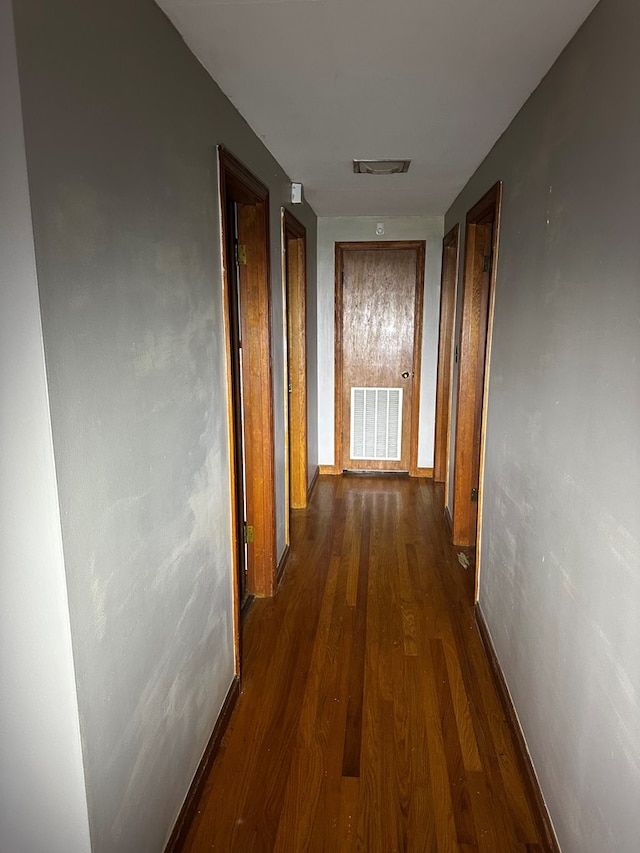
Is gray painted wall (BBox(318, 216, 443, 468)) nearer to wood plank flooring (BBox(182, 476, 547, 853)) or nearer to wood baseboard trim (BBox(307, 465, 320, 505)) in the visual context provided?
wood baseboard trim (BBox(307, 465, 320, 505))

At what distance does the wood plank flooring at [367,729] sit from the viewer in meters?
1.76

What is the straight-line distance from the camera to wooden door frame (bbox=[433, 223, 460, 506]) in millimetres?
4569

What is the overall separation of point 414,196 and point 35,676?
145 inches

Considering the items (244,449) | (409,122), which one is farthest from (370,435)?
(409,122)

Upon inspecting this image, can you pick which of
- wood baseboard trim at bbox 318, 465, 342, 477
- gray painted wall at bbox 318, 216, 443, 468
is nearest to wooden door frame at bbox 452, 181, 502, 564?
gray painted wall at bbox 318, 216, 443, 468

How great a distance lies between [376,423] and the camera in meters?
5.29

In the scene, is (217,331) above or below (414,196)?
below

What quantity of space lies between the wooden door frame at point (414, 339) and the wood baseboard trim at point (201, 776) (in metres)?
3.13

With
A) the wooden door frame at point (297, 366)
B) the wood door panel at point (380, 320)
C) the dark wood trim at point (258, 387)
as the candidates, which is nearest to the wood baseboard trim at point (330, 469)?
the wood door panel at point (380, 320)

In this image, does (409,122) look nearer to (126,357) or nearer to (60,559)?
(126,357)

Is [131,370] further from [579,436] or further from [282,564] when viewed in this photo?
[282,564]

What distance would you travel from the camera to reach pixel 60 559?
1.06 m

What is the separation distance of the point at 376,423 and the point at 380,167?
2.54 meters

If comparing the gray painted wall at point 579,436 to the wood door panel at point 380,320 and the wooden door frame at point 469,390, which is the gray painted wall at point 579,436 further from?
the wood door panel at point 380,320
